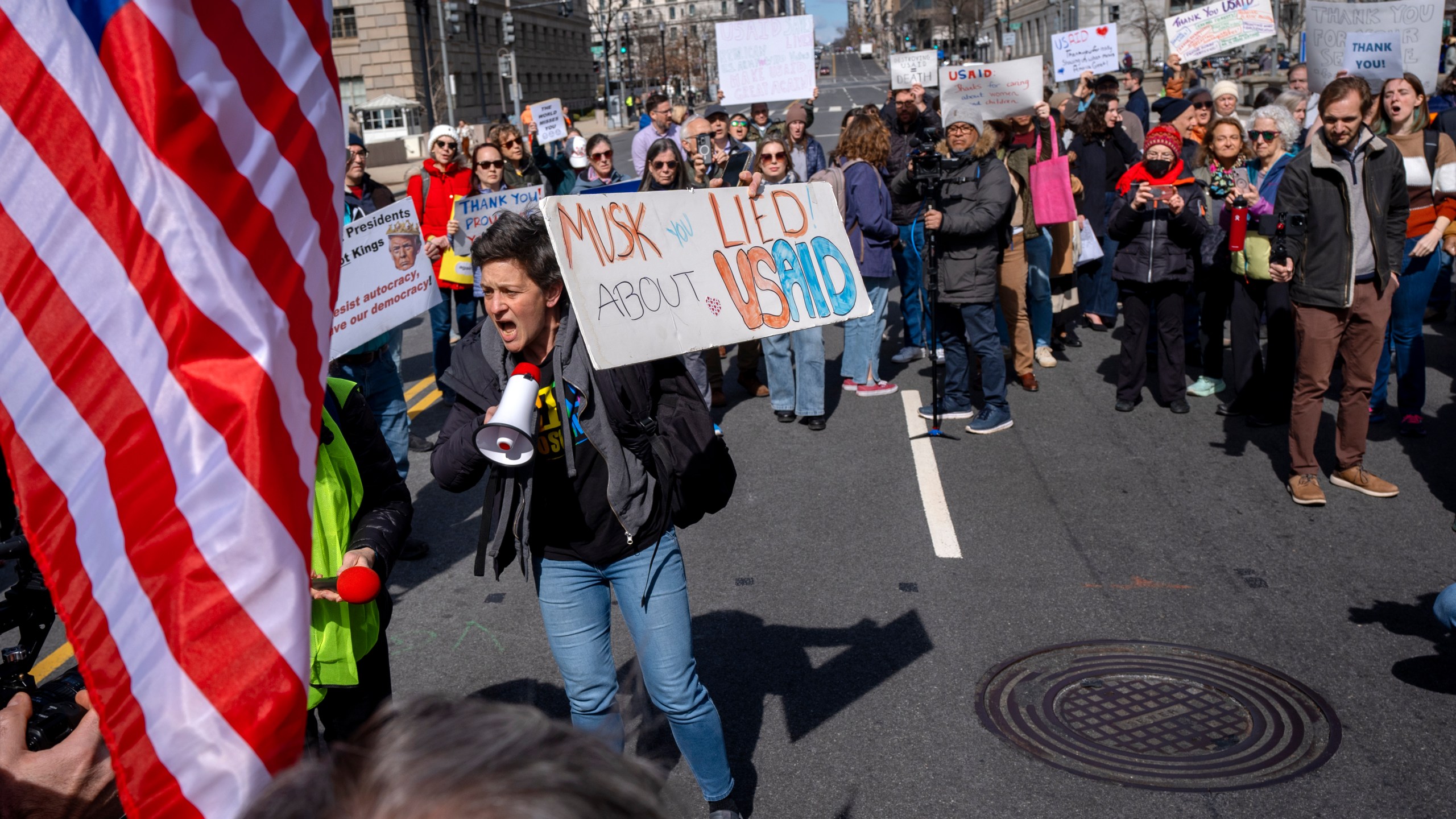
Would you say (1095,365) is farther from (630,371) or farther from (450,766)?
(450,766)

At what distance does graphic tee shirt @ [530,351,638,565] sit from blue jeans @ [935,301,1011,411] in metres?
5.08

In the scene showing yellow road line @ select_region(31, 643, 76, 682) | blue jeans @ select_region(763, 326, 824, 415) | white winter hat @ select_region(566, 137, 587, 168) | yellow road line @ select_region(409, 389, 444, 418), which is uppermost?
white winter hat @ select_region(566, 137, 587, 168)

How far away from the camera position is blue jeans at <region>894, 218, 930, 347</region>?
10.1 metres

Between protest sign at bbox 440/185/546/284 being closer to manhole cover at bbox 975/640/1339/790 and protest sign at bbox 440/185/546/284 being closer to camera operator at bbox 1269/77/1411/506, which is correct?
camera operator at bbox 1269/77/1411/506

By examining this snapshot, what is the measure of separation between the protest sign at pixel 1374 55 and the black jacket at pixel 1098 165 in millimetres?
3038

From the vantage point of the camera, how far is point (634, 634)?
3445 millimetres

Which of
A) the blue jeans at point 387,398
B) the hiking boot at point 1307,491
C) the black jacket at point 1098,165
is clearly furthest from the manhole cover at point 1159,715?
the black jacket at point 1098,165

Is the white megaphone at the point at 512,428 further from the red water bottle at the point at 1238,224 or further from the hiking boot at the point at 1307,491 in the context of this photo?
the red water bottle at the point at 1238,224

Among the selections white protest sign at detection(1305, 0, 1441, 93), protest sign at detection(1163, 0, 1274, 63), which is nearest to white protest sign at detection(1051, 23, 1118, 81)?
protest sign at detection(1163, 0, 1274, 63)

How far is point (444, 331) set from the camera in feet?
30.0

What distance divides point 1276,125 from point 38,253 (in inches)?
312

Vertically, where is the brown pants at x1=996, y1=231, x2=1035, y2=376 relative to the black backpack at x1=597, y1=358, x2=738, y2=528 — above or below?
below

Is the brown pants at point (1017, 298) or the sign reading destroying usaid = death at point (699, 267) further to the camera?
the brown pants at point (1017, 298)

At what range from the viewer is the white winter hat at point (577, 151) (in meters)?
15.9
